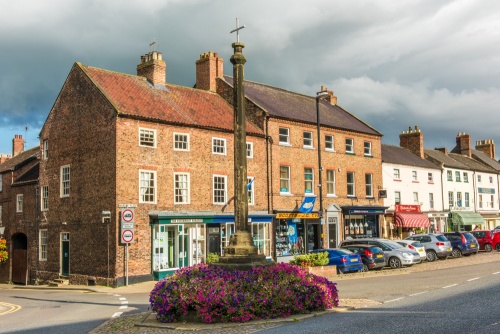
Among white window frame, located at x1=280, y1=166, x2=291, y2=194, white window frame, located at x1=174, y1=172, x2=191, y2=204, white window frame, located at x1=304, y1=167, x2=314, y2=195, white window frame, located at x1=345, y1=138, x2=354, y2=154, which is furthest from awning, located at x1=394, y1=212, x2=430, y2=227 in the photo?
white window frame, located at x1=174, y1=172, x2=191, y2=204

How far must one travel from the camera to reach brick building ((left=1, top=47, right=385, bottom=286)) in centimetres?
2859

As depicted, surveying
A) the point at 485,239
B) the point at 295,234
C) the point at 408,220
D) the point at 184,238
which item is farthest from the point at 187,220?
the point at 485,239

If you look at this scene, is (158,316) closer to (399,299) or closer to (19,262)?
(399,299)

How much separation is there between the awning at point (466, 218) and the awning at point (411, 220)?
22.0 feet

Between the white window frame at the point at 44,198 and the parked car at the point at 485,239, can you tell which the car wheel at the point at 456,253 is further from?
the white window frame at the point at 44,198

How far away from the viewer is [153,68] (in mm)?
34500

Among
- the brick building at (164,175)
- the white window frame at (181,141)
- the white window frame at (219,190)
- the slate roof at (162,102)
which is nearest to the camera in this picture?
the brick building at (164,175)

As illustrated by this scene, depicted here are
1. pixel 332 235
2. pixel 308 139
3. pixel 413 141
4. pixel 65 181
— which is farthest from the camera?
pixel 413 141

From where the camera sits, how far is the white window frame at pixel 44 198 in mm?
34066

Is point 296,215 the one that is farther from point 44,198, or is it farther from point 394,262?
point 44,198

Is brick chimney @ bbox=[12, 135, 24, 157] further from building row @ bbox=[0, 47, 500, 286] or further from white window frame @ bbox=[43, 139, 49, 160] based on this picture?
white window frame @ bbox=[43, 139, 49, 160]

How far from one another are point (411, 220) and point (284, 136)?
1741cm

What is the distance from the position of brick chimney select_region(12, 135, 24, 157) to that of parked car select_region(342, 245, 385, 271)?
103 feet

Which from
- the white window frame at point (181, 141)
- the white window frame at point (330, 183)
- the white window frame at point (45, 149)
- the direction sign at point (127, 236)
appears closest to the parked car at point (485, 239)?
the white window frame at point (330, 183)
